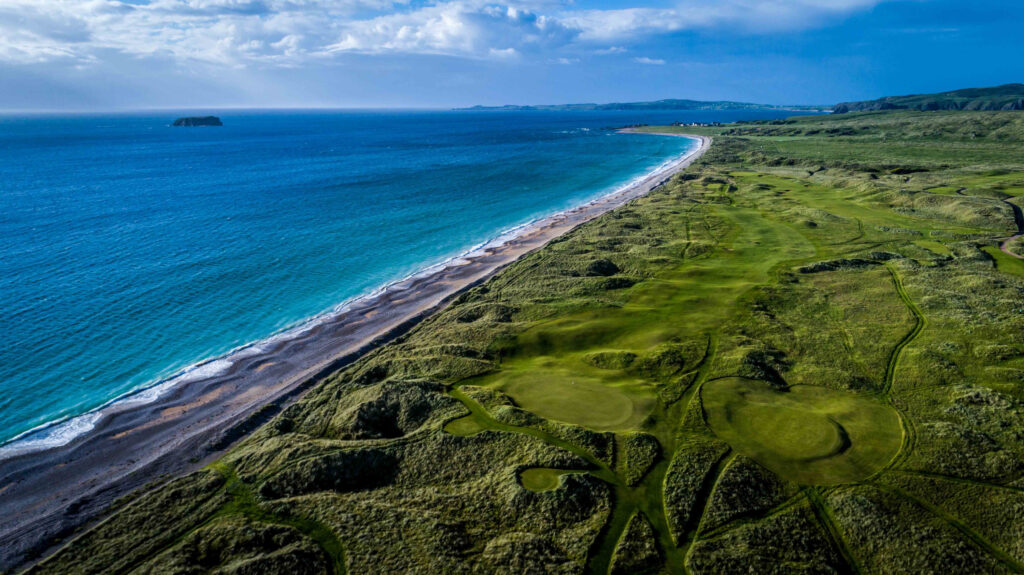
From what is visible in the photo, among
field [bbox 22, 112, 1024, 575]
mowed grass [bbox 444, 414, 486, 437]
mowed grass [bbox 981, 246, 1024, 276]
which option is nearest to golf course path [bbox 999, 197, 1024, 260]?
mowed grass [bbox 981, 246, 1024, 276]

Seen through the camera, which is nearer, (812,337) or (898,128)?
(812,337)

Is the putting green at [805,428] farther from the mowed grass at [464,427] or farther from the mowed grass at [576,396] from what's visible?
the mowed grass at [464,427]

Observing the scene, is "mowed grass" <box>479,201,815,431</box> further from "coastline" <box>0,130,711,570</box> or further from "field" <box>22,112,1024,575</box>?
"coastline" <box>0,130,711,570</box>

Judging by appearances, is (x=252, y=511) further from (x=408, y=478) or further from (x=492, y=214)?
(x=492, y=214)

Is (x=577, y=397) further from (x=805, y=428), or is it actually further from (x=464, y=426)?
(x=805, y=428)

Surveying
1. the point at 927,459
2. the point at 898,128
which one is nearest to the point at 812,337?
the point at 927,459

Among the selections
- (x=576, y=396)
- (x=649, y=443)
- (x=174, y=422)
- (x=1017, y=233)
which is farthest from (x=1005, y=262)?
(x=174, y=422)
